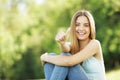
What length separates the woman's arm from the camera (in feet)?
16.1

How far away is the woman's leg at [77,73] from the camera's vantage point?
482cm

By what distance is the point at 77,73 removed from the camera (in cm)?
485

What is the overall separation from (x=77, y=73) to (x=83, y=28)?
0.56m

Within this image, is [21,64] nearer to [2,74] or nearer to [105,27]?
[2,74]

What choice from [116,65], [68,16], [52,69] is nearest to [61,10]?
[68,16]

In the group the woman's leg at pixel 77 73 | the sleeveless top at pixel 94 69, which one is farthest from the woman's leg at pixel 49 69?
the sleeveless top at pixel 94 69

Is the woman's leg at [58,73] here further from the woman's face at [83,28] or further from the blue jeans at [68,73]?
the woman's face at [83,28]

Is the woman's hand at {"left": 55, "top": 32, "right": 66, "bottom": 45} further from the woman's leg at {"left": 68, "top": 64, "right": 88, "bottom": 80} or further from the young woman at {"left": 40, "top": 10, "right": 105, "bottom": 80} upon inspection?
the woman's leg at {"left": 68, "top": 64, "right": 88, "bottom": 80}

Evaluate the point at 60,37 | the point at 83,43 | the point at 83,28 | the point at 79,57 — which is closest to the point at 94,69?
the point at 79,57

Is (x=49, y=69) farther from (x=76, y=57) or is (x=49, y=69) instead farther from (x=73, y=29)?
(x=73, y=29)

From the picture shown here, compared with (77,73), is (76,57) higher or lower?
higher

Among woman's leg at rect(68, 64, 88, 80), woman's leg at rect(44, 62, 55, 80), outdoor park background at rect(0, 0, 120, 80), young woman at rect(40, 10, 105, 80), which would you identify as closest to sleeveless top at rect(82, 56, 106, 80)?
young woman at rect(40, 10, 105, 80)

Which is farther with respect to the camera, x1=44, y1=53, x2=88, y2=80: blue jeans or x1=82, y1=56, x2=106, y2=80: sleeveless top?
x1=82, y1=56, x2=106, y2=80: sleeveless top

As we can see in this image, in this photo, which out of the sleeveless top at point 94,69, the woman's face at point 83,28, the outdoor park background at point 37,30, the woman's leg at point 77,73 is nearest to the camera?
the woman's leg at point 77,73
